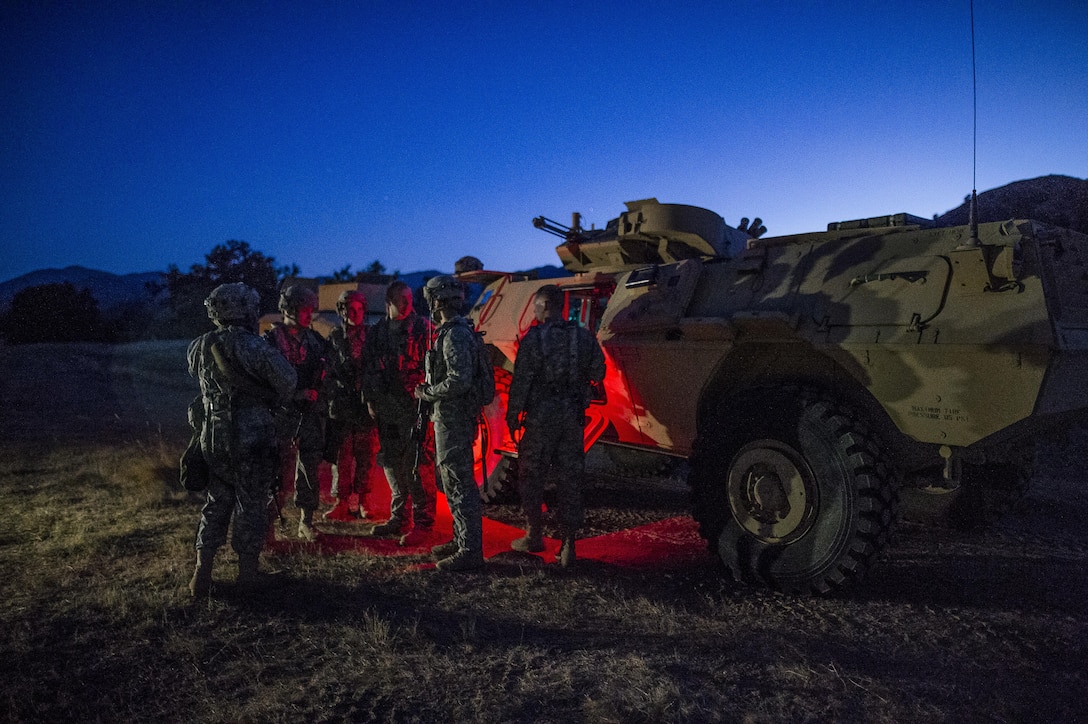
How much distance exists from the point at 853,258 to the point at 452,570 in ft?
10.9

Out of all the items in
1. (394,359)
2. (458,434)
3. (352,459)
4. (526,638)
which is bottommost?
(526,638)

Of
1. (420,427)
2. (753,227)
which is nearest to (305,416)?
(420,427)

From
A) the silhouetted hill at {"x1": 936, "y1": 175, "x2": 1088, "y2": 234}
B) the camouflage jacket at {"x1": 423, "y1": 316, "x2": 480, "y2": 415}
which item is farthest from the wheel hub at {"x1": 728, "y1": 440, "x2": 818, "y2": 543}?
the silhouetted hill at {"x1": 936, "y1": 175, "x2": 1088, "y2": 234}

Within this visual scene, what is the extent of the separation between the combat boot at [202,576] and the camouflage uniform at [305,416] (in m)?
1.13

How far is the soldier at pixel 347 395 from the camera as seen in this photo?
5.57 m

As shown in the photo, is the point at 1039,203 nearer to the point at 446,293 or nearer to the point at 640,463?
the point at 640,463

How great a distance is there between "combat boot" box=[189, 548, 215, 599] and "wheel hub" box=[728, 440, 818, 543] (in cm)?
325

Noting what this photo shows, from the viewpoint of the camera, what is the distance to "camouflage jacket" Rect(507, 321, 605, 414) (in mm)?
4711

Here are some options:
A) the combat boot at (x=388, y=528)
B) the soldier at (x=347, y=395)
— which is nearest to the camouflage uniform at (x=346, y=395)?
the soldier at (x=347, y=395)

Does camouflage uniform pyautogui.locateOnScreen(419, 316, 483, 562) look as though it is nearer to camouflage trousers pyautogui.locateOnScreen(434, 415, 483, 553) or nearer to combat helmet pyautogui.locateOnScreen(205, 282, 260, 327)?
camouflage trousers pyautogui.locateOnScreen(434, 415, 483, 553)

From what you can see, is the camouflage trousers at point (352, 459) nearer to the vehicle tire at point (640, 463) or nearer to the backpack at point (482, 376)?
the backpack at point (482, 376)

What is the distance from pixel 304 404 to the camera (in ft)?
17.0

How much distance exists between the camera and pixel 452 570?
458 centimetres

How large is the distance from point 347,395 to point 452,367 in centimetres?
149
